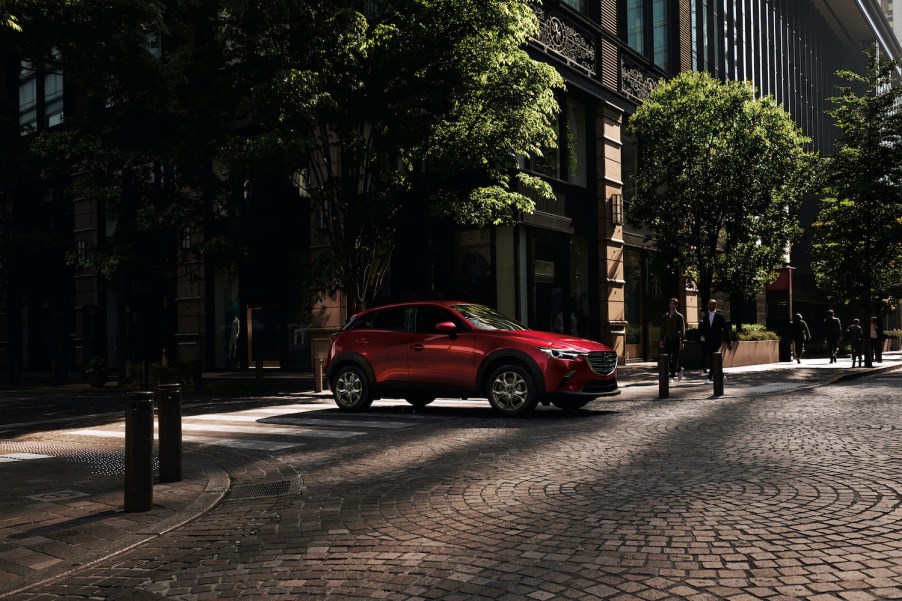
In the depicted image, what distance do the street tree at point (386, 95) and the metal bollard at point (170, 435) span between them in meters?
8.61

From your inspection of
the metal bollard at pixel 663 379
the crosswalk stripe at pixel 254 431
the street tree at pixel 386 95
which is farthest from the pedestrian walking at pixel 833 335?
the crosswalk stripe at pixel 254 431

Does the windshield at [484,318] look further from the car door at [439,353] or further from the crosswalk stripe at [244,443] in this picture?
the crosswalk stripe at [244,443]

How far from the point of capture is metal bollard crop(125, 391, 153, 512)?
5645mm

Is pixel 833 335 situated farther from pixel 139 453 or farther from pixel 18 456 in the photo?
pixel 139 453

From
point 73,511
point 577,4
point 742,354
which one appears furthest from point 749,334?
point 73,511

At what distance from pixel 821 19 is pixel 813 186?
42643 millimetres

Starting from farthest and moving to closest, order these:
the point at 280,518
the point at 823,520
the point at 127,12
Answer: the point at 127,12
the point at 280,518
the point at 823,520

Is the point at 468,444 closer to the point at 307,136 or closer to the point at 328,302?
the point at 307,136

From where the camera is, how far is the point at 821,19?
59.3 m

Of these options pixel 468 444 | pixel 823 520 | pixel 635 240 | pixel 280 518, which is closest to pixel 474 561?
pixel 280 518

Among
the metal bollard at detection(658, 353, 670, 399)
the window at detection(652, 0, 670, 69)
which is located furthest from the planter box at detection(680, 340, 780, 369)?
the window at detection(652, 0, 670, 69)

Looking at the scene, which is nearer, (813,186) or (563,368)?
(563,368)

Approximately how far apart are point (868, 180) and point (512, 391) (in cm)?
1701

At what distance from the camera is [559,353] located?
1080cm
